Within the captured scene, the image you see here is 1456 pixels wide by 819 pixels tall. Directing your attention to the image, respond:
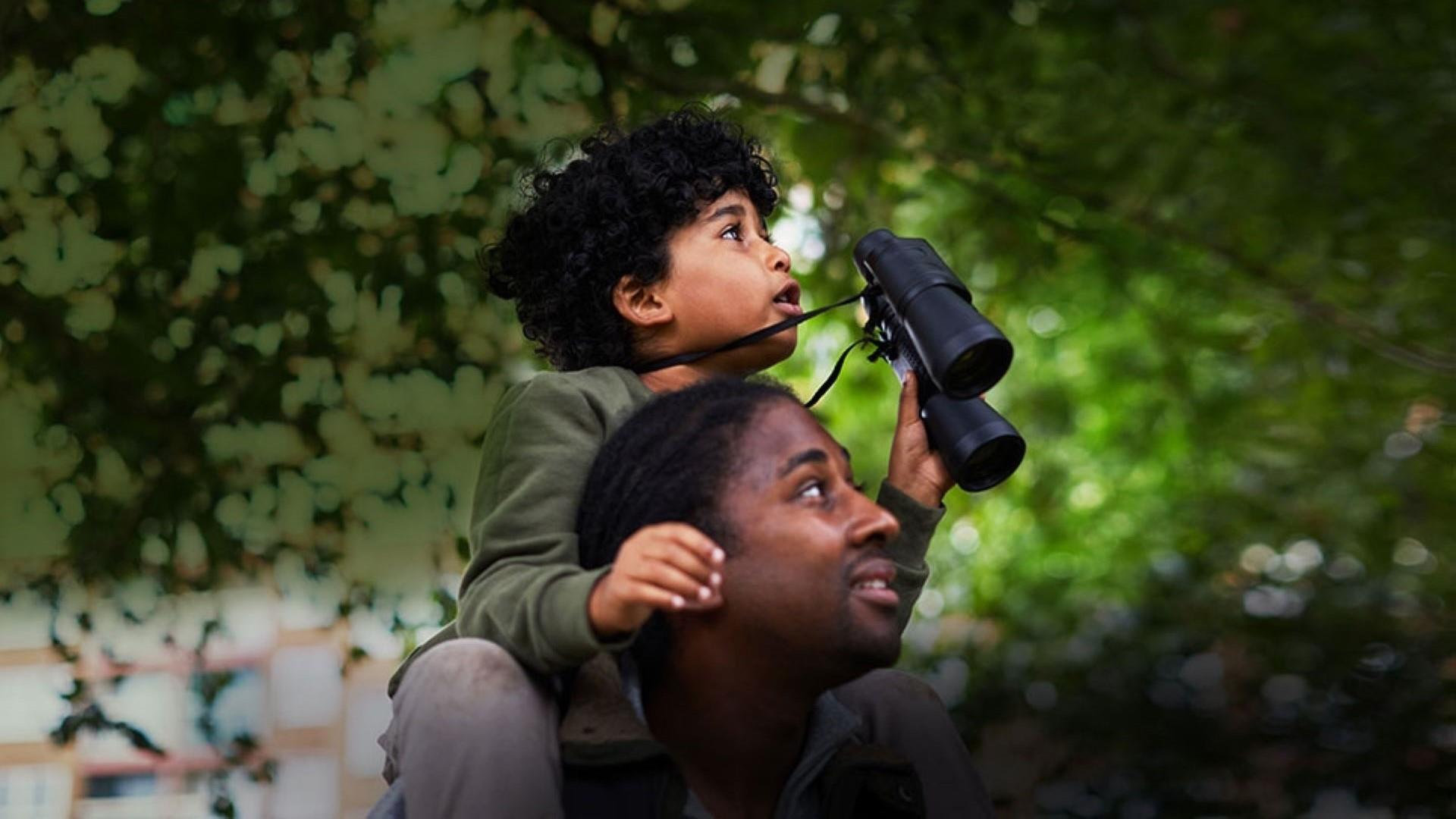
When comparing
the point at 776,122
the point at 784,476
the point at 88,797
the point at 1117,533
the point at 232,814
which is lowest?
the point at 1117,533

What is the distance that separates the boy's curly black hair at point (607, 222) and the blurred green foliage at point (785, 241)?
221 centimetres

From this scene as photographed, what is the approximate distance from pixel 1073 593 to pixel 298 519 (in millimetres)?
2413

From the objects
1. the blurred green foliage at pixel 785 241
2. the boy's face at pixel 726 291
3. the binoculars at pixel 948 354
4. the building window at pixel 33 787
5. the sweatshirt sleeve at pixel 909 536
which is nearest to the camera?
the binoculars at pixel 948 354

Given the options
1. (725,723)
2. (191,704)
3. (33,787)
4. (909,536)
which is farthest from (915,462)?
(33,787)

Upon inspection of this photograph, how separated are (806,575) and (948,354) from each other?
31 centimetres

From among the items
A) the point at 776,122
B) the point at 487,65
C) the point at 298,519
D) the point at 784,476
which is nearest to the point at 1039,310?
the point at 776,122

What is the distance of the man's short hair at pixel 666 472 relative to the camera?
5.90 ft

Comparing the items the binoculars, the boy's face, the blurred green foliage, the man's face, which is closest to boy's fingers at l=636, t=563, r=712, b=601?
the man's face

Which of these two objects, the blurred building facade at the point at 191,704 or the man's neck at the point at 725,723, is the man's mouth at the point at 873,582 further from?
the blurred building facade at the point at 191,704

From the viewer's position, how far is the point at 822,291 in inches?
211

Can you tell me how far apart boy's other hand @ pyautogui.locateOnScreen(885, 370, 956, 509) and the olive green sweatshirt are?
0.02 m

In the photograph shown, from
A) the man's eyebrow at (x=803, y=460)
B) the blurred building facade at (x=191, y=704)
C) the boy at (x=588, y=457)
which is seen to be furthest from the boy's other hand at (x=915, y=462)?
the blurred building facade at (x=191, y=704)

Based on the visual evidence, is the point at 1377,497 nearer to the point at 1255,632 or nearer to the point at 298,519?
the point at 1255,632

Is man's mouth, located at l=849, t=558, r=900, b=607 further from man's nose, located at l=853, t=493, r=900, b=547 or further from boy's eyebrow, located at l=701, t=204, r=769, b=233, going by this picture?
boy's eyebrow, located at l=701, t=204, r=769, b=233
